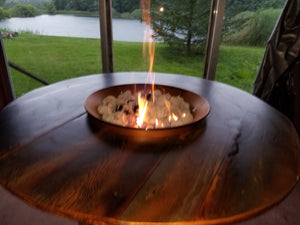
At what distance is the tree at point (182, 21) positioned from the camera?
366 centimetres

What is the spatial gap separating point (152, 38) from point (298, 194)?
339cm

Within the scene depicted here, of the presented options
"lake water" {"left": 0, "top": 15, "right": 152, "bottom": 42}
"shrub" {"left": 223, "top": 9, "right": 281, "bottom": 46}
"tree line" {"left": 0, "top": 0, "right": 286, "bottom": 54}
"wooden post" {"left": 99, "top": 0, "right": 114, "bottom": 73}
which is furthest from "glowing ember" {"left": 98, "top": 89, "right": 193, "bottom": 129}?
"shrub" {"left": 223, "top": 9, "right": 281, "bottom": 46}

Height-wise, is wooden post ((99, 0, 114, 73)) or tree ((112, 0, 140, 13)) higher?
tree ((112, 0, 140, 13))

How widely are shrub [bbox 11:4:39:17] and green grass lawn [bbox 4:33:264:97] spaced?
59 centimetres

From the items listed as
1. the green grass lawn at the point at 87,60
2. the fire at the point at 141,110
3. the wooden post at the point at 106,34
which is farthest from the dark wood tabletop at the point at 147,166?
the green grass lawn at the point at 87,60

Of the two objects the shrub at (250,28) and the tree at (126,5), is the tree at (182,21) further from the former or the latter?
the tree at (126,5)

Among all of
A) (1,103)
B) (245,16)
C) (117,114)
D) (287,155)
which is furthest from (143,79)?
(245,16)

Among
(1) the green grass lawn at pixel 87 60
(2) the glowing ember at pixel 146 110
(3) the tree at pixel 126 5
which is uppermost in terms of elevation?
(3) the tree at pixel 126 5

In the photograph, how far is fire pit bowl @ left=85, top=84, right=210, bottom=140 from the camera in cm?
82

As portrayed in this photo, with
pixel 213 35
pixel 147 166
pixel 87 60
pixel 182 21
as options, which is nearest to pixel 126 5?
pixel 182 21

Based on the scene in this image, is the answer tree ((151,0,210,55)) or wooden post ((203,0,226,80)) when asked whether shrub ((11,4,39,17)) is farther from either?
wooden post ((203,0,226,80))

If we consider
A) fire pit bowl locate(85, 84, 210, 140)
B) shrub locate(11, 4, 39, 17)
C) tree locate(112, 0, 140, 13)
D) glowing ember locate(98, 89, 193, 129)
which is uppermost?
tree locate(112, 0, 140, 13)

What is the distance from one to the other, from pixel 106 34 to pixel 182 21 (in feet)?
6.13

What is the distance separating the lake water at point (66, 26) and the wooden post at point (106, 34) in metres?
0.68
